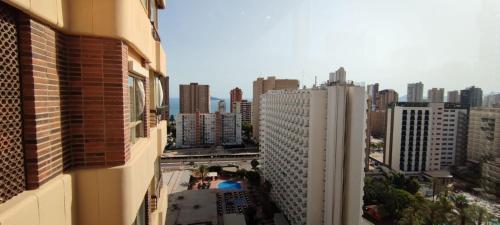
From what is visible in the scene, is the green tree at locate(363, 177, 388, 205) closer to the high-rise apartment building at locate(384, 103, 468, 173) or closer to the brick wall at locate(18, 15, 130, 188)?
the high-rise apartment building at locate(384, 103, 468, 173)

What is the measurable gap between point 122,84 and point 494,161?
167 ft

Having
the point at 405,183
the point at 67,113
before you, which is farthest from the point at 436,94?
the point at 67,113

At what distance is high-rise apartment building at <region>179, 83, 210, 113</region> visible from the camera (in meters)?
85.6

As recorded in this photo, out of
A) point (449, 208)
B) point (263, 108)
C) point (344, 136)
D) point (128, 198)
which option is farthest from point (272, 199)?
point (128, 198)

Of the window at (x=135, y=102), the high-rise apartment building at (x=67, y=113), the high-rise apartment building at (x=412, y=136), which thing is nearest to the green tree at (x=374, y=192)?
the high-rise apartment building at (x=412, y=136)

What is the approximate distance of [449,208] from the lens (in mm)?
23203

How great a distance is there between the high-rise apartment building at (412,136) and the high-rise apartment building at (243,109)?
160 ft

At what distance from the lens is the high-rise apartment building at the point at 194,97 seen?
85.6 m

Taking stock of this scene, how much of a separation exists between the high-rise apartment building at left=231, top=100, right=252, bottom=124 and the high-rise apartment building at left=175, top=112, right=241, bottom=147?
15403 mm

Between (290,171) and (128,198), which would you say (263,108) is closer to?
(290,171)

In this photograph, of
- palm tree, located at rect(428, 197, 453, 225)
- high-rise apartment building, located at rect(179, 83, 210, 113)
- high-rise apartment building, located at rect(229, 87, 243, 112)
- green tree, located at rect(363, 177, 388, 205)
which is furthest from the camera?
high-rise apartment building, located at rect(229, 87, 243, 112)

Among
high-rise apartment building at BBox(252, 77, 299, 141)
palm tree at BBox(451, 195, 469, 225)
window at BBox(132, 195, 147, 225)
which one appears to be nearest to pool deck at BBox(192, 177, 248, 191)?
palm tree at BBox(451, 195, 469, 225)

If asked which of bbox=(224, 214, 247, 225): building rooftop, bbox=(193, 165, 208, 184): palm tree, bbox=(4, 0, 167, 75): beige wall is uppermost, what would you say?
bbox=(4, 0, 167, 75): beige wall

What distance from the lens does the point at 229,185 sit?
3900cm
